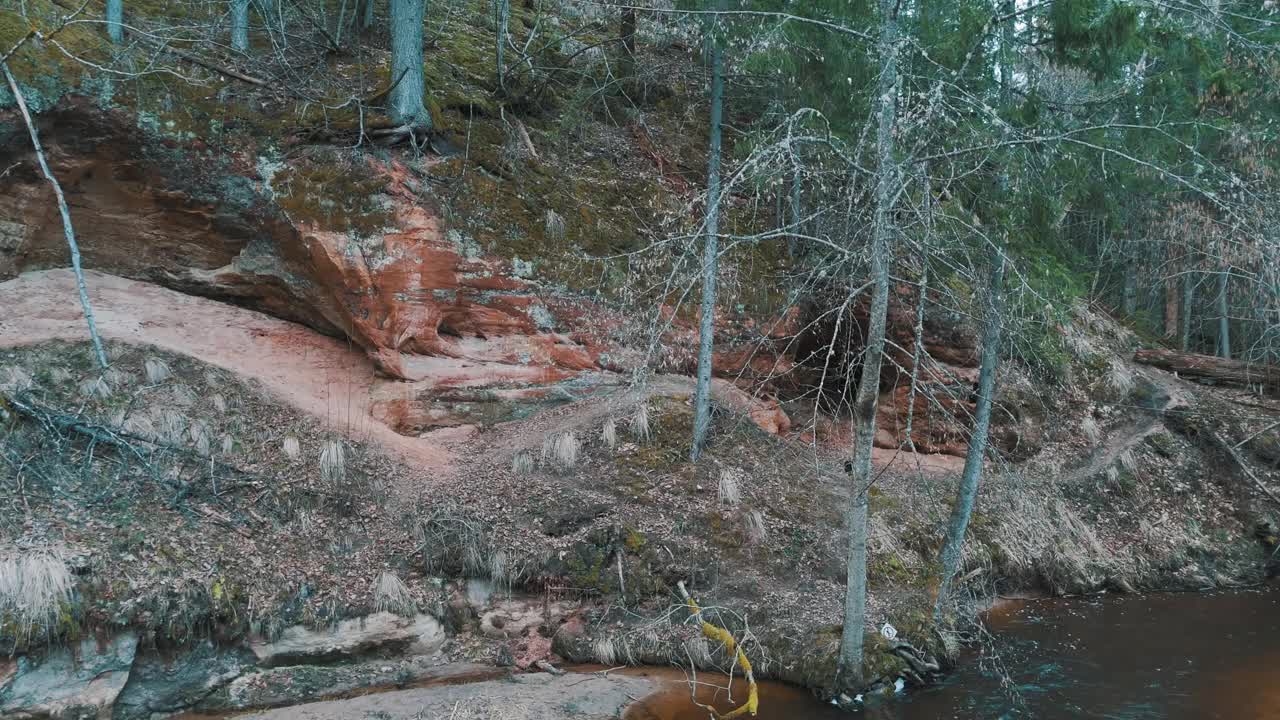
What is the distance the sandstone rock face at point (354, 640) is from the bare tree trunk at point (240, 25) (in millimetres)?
8744

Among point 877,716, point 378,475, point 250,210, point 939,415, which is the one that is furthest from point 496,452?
point 939,415

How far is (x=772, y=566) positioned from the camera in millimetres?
9016

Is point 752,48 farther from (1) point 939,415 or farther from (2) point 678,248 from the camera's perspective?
(1) point 939,415

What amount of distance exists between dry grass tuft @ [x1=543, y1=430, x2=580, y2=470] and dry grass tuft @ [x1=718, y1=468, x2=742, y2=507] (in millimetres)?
1852

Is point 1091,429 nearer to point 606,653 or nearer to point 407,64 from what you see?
point 606,653

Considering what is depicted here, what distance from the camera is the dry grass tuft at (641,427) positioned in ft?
32.7

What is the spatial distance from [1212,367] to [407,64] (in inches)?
611

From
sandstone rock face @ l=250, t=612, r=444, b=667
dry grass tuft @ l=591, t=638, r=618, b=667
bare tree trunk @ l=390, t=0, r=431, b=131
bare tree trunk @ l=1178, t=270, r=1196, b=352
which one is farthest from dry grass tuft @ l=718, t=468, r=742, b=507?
bare tree trunk @ l=1178, t=270, r=1196, b=352

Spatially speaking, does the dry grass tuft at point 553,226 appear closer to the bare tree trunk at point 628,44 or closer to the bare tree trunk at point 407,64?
the bare tree trunk at point 407,64

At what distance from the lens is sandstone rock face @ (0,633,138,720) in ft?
20.0

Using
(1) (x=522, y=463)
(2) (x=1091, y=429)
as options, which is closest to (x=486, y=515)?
(1) (x=522, y=463)

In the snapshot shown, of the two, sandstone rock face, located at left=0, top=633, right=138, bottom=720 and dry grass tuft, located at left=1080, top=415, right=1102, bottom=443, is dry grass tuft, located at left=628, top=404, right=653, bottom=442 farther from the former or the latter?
dry grass tuft, located at left=1080, top=415, right=1102, bottom=443

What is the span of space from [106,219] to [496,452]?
590 cm

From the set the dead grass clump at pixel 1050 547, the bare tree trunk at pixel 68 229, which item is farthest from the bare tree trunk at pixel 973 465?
the bare tree trunk at pixel 68 229
